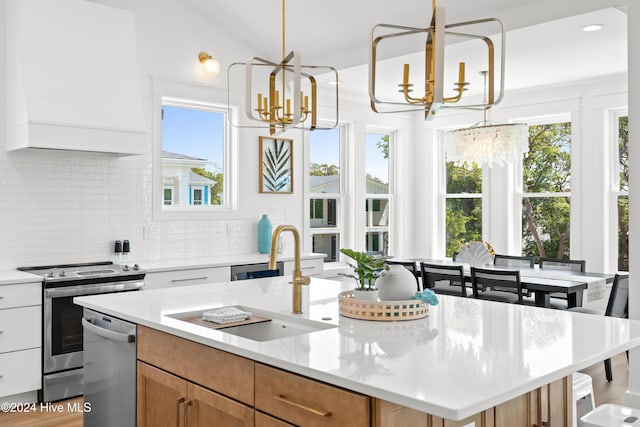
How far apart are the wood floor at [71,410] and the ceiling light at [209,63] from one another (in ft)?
10.4

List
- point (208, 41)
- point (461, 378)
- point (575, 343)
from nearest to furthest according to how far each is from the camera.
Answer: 1. point (461, 378)
2. point (575, 343)
3. point (208, 41)

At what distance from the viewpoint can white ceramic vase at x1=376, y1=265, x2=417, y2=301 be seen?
2.41m

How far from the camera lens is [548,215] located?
6.83 metres

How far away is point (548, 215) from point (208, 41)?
4.26 m

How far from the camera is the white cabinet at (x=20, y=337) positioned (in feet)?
12.9

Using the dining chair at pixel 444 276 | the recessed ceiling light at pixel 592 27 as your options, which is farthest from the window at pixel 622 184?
the dining chair at pixel 444 276

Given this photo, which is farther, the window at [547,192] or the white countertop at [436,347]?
the window at [547,192]

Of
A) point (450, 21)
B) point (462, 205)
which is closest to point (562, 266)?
point (462, 205)

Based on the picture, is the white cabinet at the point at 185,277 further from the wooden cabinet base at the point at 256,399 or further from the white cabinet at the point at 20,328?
the wooden cabinet base at the point at 256,399

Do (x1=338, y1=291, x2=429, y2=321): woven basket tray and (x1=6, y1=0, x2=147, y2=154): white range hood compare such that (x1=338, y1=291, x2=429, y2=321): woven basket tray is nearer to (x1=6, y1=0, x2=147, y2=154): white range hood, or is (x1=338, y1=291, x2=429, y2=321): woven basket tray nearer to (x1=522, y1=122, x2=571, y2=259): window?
(x1=6, y1=0, x2=147, y2=154): white range hood

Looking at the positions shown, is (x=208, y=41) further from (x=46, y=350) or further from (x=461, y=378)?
(x=461, y=378)

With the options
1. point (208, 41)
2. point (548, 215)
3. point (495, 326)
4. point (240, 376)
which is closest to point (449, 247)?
point (548, 215)

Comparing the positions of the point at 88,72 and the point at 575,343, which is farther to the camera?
the point at 88,72

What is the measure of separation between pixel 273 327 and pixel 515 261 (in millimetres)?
4167
